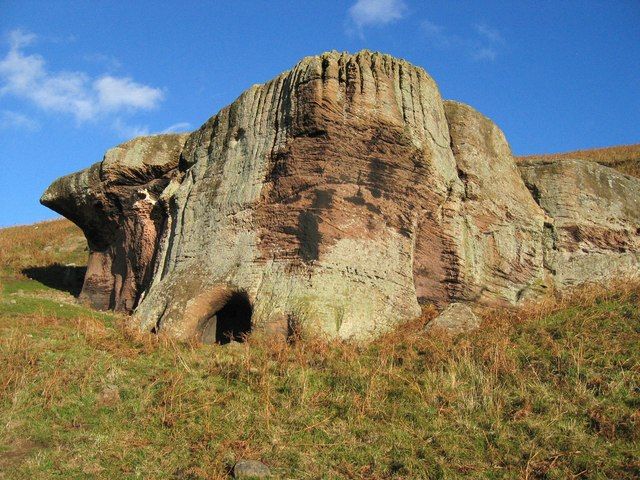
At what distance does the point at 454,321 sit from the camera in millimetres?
12430

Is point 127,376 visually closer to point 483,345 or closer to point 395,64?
point 483,345

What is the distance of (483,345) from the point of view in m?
10.4

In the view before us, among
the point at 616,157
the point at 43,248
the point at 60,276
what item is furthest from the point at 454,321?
the point at 616,157

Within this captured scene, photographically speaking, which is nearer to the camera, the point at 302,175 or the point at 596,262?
the point at 302,175

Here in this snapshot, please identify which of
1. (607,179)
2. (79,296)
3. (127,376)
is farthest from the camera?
(79,296)

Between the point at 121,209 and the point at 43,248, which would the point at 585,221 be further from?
the point at 43,248

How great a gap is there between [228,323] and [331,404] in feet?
17.6

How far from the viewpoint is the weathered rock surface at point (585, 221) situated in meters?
16.7

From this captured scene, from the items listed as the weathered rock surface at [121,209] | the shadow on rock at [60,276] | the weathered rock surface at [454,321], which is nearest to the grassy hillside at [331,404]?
the weathered rock surface at [454,321]

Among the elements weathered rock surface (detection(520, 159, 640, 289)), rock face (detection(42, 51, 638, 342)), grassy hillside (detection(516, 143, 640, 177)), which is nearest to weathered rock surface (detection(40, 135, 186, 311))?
rock face (detection(42, 51, 638, 342))

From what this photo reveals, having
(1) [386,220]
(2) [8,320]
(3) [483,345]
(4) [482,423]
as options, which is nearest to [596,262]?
(1) [386,220]

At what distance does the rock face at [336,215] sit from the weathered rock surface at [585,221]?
17.0 inches

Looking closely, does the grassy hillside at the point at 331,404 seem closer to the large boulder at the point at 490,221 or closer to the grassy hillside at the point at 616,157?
the large boulder at the point at 490,221

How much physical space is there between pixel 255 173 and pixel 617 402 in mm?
8246
